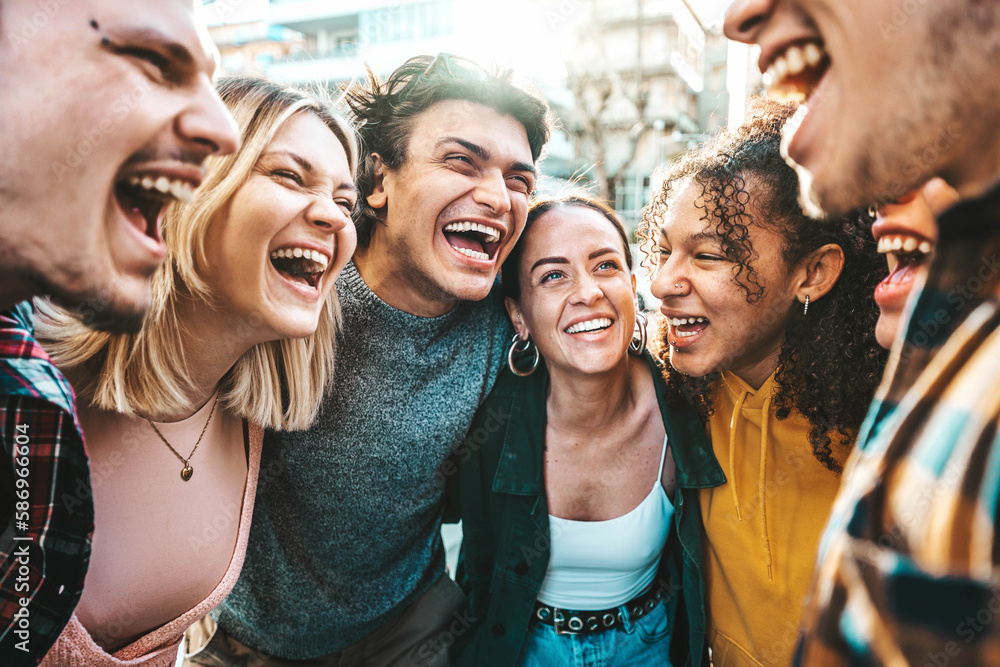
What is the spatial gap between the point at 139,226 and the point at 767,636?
99.6 inches

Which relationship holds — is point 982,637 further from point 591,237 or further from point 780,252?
point 591,237

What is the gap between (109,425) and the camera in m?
1.94

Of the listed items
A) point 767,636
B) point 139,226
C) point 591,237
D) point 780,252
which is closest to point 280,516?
point 139,226

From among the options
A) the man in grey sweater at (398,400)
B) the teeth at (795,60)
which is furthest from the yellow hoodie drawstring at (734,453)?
the teeth at (795,60)

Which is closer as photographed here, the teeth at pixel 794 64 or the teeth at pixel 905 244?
the teeth at pixel 794 64

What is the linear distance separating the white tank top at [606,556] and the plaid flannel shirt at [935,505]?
5.95 feet

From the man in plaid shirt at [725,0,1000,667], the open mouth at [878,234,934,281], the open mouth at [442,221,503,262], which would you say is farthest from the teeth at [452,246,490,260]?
the man in plaid shirt at [725,0,1000,667]

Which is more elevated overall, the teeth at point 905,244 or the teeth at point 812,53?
the teeth at point 812,53

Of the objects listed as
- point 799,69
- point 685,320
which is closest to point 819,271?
point 685,320

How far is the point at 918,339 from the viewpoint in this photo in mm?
852

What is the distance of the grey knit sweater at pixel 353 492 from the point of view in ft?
8.34

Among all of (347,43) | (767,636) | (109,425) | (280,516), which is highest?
(347,43)

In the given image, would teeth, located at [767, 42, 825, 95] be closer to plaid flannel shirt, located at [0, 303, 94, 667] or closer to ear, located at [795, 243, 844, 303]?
ear, located at [795, 243, 844, 303]

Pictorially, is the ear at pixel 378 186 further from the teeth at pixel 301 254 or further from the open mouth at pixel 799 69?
the open mouth at pixel 799 69
